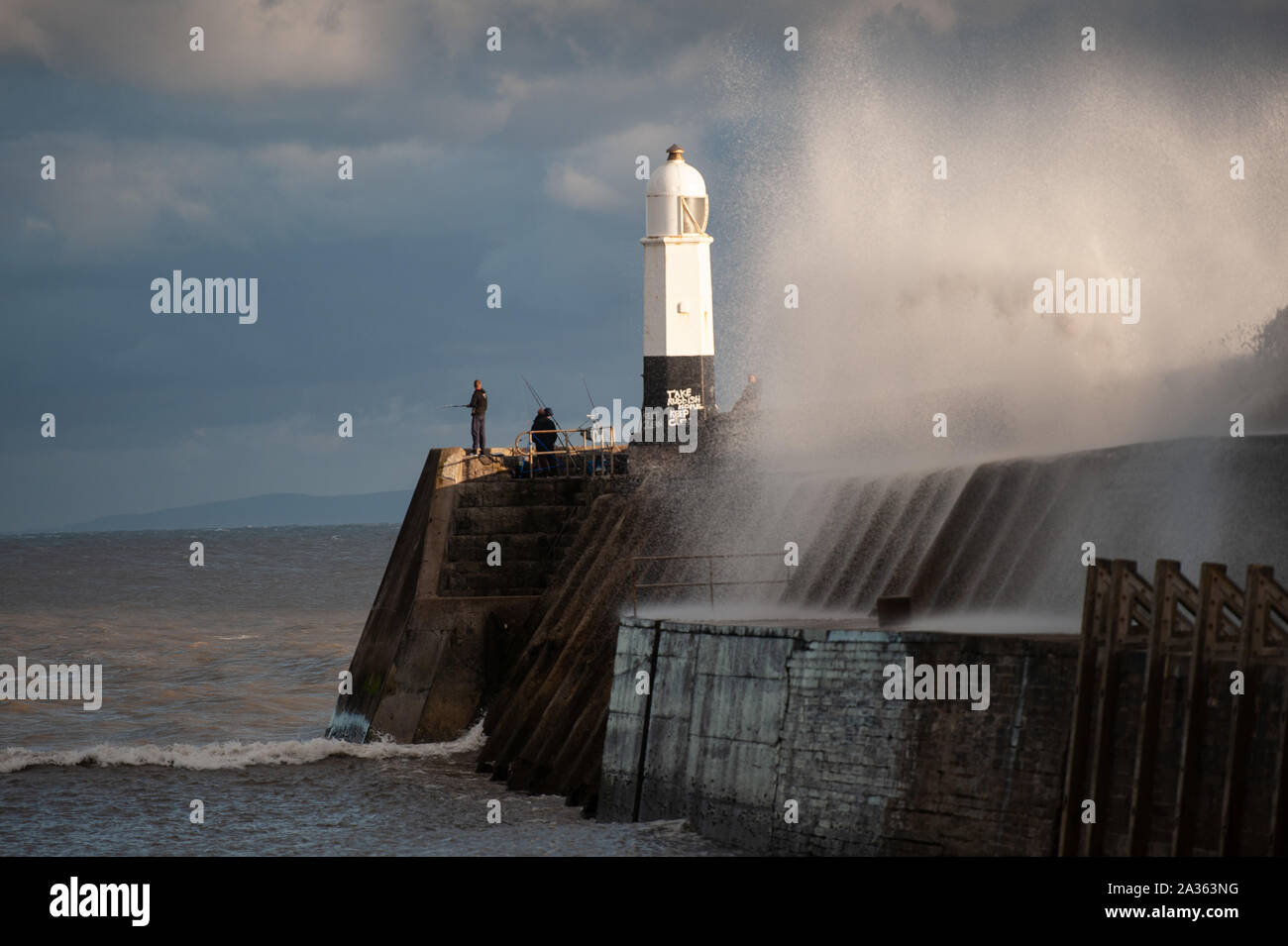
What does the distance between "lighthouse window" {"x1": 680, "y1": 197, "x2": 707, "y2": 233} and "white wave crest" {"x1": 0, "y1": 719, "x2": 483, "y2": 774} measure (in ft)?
34.4

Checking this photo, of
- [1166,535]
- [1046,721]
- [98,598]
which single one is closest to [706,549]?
[1166,535]

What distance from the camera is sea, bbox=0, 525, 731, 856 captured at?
2078 cm

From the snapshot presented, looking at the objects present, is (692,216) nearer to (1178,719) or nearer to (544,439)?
(544,439)

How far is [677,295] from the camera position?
32469 millimetres

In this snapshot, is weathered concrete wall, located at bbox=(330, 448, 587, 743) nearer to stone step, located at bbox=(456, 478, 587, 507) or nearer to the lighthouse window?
stone step, located at bbox=(456, 478, 587, 507)

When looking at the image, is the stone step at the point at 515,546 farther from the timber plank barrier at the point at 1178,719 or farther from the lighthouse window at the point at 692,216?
the timber plank barrier at the point at 1178,719

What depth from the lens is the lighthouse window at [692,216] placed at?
32812mm

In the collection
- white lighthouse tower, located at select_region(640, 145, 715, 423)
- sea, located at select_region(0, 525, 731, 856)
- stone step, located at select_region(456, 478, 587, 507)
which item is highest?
white lighthouse tower, located at select_region(640, 145, 715, 423)

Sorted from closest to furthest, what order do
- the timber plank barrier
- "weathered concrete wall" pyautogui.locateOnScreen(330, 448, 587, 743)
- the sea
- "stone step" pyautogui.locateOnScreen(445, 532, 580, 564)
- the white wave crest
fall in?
the timber plank barrier
the sea
the white wave crest
"weathered concrete wall" pyautogui.locateOnScreen(330, 448, 587, 743)
"stone step" pyautogui.locateOnScreen(445, 532, 580, 564)

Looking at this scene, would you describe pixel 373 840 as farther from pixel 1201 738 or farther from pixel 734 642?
pixel 1201 738

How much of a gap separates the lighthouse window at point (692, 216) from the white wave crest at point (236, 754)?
10.5m

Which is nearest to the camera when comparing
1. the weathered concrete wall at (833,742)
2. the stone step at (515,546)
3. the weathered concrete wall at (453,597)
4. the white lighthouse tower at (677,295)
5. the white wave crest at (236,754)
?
the weathered concrete wall at (833,742)

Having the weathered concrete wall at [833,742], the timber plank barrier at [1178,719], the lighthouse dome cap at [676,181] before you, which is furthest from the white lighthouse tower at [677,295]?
the timber plank barrier at [1178,719]

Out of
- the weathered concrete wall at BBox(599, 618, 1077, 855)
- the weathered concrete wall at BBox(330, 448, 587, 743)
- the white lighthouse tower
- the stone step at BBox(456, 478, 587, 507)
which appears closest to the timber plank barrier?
the weathered concrete wall at BBox(599, 618, 1077, 855)
